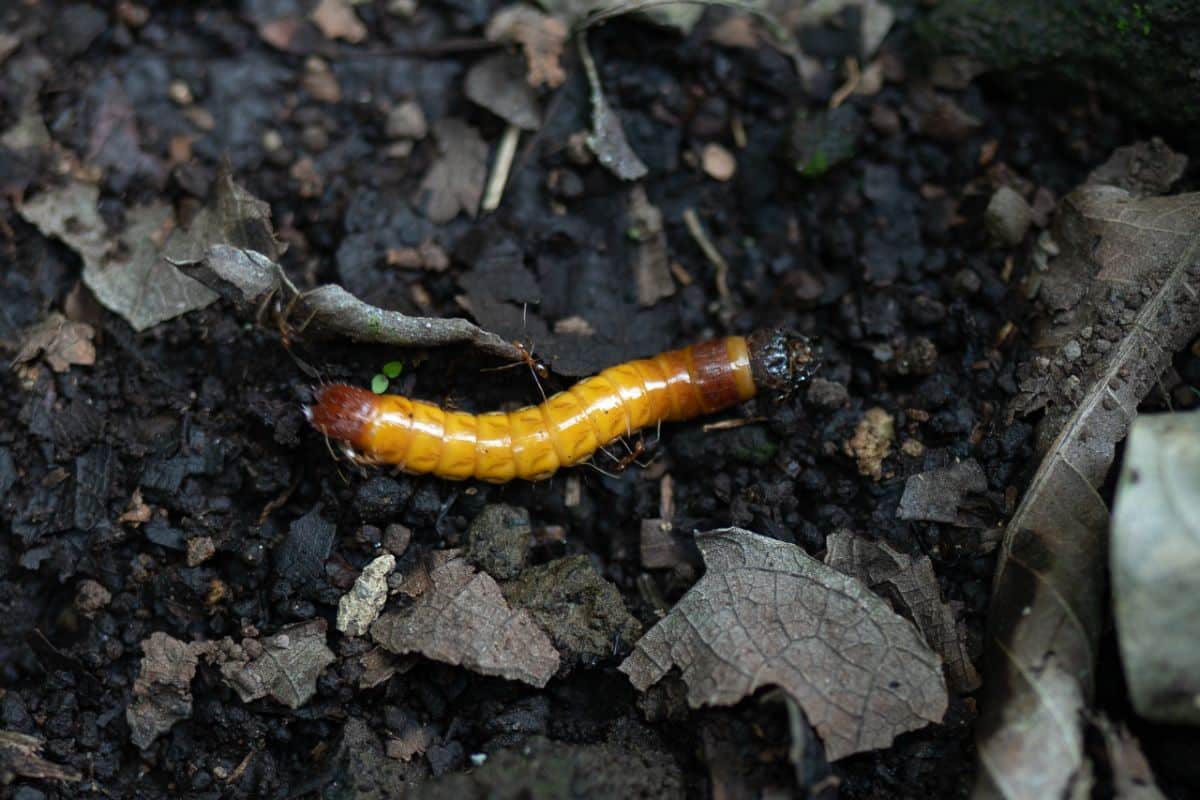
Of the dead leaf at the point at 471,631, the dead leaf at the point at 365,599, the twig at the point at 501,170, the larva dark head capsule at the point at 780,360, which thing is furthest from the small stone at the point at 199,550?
the larva dark head capsule at the point at 780,360

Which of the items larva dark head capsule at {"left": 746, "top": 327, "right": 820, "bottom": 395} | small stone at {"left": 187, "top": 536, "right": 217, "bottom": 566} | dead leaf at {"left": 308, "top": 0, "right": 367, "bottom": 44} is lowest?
small stone at {"left": 187, "top": 536, "right": 217, "bottom": 566}

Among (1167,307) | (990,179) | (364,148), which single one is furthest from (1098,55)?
(364,148)

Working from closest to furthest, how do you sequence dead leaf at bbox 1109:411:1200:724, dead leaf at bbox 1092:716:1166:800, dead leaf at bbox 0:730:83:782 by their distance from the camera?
dead leaf at bbox 1109:411:1200:724
dead leaf at bbox 1092:716:1166:800
dead leaf at bbox 0:730:83:782

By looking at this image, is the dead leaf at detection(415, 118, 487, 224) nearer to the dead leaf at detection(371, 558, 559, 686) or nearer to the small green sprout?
the small green sprout

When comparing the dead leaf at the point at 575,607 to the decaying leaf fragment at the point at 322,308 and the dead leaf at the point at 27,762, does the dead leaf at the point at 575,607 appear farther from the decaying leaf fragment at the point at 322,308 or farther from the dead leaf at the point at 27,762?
the dead leaf at the point at 27,762

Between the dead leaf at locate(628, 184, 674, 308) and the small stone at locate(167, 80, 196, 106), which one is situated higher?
the small stone at locate(167, 80, 196, 106)

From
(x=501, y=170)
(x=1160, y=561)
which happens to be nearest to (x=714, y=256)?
(x=501, y=170)

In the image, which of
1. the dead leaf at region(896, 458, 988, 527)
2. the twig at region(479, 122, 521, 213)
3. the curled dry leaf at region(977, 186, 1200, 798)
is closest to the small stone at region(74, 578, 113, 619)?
the twig at region(479, 122, 521, 213)

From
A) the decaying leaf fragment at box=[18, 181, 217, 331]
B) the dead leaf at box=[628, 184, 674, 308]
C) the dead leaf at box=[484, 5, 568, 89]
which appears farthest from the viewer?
the dead leaf at box=[484, 5, 568, 89]
